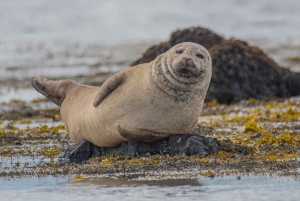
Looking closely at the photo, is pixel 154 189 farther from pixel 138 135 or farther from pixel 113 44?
pixel 113 44

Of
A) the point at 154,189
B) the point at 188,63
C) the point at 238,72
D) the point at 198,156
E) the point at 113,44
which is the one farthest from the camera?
the point at 113,44

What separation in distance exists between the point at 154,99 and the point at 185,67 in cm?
56

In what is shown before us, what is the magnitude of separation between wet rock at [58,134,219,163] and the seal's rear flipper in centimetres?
136

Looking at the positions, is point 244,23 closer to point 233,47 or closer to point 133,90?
point 233,47

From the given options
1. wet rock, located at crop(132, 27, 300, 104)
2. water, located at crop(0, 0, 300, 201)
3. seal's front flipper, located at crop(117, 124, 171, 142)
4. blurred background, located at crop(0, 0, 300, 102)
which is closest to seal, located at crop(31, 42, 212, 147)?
seal's front flipper, located at crop(117, 124, 171, 142)

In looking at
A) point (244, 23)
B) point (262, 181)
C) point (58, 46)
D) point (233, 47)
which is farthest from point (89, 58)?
point (262, 181)

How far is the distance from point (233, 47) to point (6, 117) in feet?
18.1

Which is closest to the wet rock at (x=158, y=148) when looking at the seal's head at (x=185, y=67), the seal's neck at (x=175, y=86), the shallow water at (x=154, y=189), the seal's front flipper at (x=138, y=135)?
the seal's front flipper at (x=138, y=135)

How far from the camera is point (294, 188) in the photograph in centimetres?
603

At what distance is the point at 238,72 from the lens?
15.0m

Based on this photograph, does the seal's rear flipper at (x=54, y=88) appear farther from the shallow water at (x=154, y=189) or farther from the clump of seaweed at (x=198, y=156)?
the shallow water at (x=154, y=189)

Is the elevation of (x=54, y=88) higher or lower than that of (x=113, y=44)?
lower

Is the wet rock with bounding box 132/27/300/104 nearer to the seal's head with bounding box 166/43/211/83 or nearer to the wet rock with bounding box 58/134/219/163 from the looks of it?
the wet rock with bounding box 58/134/219/163

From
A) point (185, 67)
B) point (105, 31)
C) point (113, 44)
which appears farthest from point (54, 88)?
point (105, 31)
